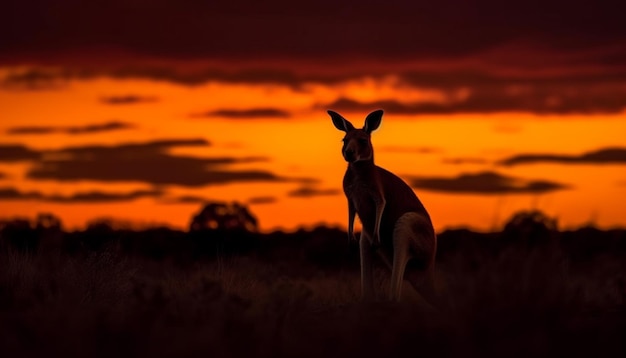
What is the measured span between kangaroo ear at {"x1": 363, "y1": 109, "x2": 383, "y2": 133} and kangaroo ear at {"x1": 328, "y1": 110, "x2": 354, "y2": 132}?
16 cm

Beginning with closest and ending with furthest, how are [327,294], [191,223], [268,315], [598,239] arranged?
[268,315]
[327,294]
[191,223]
[598,239]

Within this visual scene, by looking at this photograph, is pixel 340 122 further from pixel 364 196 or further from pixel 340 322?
pixel 340 322

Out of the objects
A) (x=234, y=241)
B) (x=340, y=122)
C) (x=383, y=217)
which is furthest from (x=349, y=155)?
(x=234, y=241)

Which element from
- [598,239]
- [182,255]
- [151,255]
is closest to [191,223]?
[151,255]

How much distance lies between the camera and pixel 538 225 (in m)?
29.8

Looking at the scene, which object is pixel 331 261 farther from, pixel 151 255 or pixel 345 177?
pixel 345 177

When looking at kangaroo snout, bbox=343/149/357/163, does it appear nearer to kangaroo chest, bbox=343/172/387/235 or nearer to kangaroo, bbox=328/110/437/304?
kangaroo, bbox=328/110/437/304

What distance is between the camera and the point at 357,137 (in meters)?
13.4

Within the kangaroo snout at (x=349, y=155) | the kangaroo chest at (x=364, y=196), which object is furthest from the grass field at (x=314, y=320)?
the kangaroo snout at (x=349, y=155)

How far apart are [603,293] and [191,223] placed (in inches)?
764

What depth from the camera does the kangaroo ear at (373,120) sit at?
1355cm

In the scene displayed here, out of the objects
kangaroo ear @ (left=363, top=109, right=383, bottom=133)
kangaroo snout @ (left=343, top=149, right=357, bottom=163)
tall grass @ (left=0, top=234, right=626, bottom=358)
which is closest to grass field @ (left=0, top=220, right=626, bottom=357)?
tall grass @ (left=0, top=234, right=626, bottom=358)

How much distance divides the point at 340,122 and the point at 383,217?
3.78ft

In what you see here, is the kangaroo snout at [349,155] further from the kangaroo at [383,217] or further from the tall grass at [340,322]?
the tall grass at [340,322]
